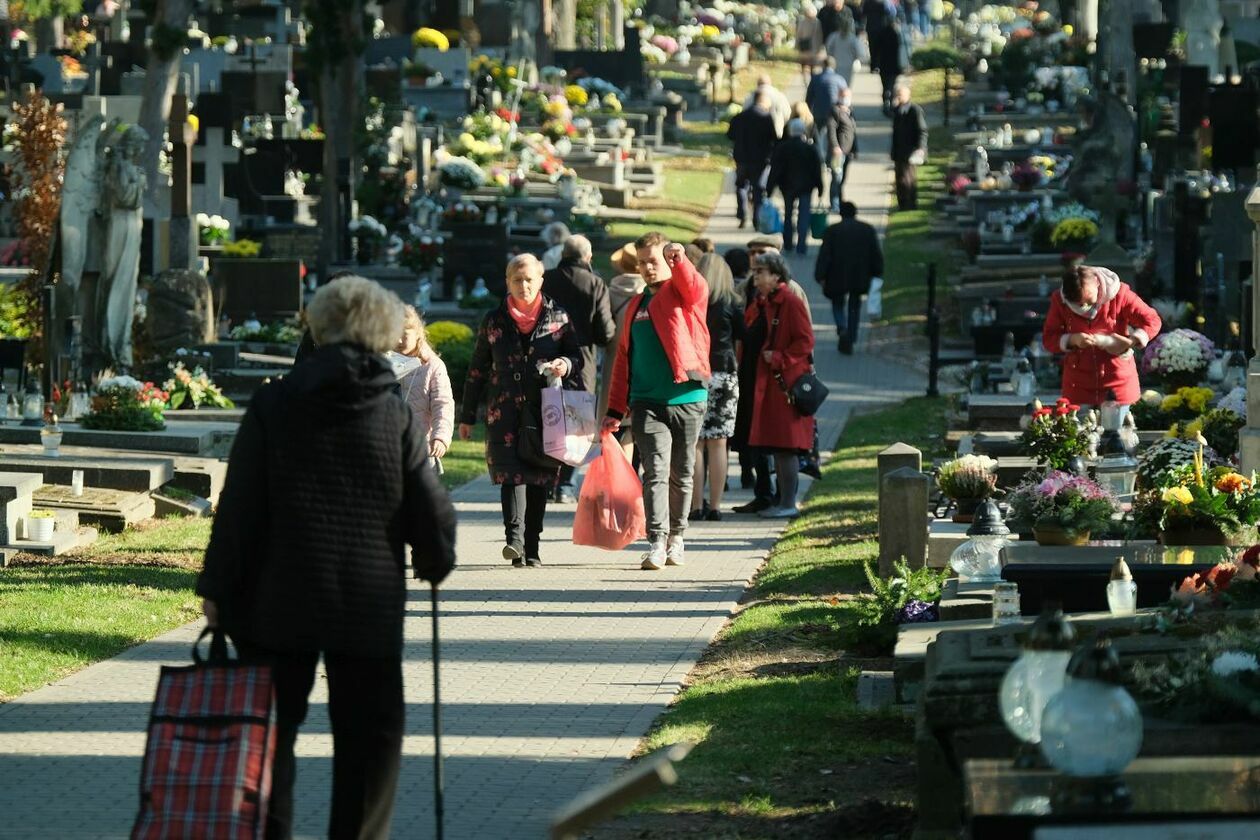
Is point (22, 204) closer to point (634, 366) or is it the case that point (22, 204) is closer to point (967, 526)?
point (634, 366)

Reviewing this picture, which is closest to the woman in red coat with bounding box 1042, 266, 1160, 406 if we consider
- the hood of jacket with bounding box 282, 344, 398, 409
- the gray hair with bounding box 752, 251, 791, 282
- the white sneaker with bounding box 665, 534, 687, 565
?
the gray hair with bounding box 752, 251, 791, 282

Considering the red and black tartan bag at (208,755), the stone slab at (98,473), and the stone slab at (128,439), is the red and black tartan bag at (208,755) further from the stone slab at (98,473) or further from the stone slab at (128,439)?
the stone slab at (128,439)

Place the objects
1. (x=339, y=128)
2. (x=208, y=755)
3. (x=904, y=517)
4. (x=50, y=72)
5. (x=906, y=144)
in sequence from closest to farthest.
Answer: (x=208, y=755) < (x=904, y=517) < (x=339, y=128) < (x=906, y=144) < (x=50, y=72)

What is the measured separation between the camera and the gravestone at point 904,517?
12578 millimetres

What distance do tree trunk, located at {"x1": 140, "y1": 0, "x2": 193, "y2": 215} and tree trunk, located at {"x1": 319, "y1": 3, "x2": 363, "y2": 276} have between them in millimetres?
2064

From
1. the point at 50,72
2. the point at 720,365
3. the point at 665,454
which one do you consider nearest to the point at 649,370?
the point at 665,454

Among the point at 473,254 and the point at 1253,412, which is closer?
the point at 1253,412

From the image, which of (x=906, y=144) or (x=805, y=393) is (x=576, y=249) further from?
(x=906, y=144)

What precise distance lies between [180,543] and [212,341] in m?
7.66

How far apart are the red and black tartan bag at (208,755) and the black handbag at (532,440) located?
6.91m

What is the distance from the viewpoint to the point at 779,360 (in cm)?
1579

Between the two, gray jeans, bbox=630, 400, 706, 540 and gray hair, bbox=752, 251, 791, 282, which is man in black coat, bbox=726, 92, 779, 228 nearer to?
gray hair, bbox=752, 251, 791, 282

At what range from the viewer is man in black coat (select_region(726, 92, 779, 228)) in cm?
3316

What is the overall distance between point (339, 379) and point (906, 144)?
29.9m
